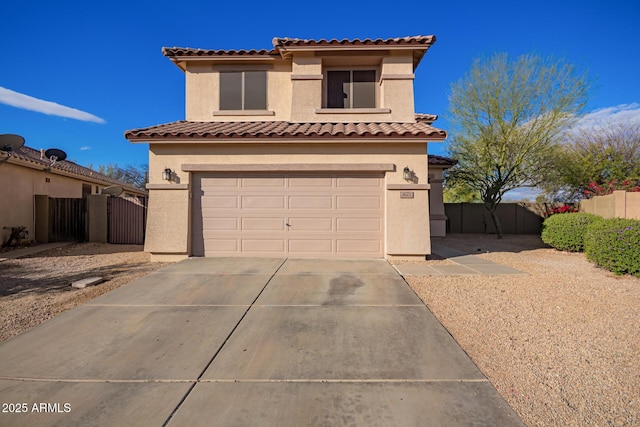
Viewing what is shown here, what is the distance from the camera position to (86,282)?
264 inches

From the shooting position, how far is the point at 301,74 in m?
10.7

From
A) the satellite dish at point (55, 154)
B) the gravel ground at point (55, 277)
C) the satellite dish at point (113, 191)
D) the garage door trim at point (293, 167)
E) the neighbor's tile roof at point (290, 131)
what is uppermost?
the satellite dish at point (55, 154)

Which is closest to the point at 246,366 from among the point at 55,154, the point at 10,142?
the point at 10,142

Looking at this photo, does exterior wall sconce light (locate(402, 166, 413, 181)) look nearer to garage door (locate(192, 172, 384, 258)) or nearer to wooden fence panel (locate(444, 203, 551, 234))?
garage door (locate(192, 172, 384, 258))

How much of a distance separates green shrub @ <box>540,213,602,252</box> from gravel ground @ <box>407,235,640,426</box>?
3.62 metres

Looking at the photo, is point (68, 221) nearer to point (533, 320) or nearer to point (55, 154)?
point (55, 154)

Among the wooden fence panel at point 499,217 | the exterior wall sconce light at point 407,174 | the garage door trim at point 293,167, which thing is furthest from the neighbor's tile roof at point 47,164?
the wooden fence panel at point 499,217

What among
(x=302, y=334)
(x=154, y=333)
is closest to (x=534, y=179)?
(x=302, y=334)

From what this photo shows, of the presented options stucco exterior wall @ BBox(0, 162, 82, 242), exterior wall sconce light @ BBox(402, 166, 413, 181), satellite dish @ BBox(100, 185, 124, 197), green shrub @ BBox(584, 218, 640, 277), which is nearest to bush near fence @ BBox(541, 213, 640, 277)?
green shrub @ BBox(584, 218, 640, 277)

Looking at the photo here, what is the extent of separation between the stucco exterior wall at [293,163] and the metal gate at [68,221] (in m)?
6.45

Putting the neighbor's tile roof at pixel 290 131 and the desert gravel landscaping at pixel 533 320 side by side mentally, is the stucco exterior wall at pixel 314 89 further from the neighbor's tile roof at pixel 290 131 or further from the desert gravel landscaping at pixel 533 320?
the desert gravel landscaping at pixel 533 320

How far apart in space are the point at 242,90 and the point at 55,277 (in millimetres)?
7776

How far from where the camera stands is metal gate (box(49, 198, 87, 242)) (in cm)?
1316

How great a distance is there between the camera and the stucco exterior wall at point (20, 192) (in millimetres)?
11625
